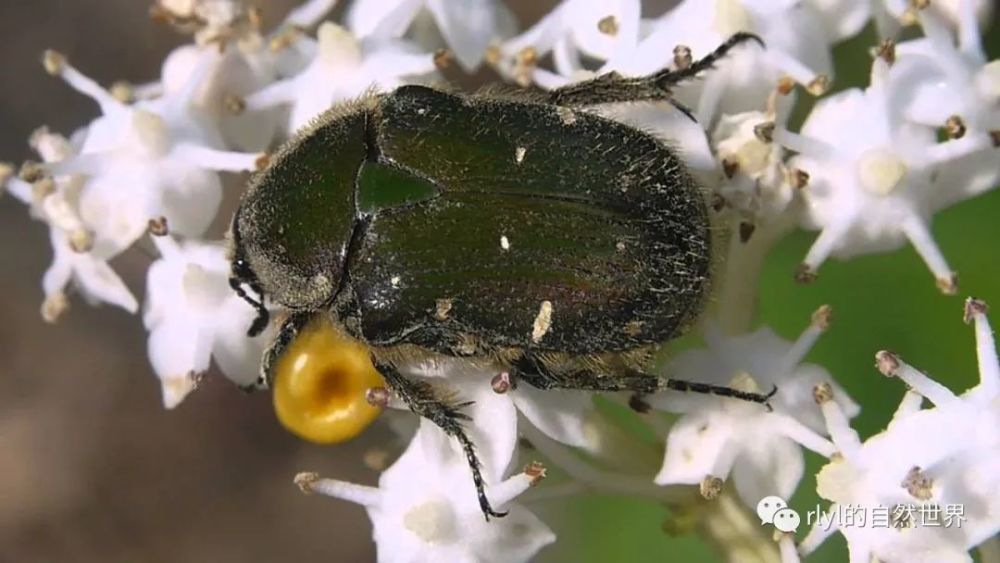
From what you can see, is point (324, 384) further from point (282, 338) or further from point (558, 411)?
point (558, 411)

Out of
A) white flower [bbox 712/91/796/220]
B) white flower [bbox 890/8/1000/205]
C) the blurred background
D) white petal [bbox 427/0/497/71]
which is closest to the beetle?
white flower [bbox 712/91/796/220]

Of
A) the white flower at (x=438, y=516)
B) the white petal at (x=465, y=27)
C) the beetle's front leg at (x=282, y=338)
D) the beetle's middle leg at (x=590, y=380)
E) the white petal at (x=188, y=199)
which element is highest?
the white petal at (x=465, y=27)

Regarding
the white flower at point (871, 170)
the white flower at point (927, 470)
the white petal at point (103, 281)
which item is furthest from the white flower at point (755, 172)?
the white petal at point (103, 281)

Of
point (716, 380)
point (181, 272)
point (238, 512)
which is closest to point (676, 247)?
point (716, 380)

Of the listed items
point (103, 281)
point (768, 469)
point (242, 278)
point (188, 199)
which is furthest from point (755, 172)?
point (103, 281)

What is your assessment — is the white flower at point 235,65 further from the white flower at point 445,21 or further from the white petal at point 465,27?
the white petal at point 465,27

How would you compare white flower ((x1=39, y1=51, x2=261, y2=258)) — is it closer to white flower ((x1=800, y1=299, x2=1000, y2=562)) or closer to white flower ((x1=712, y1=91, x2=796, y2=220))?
white flower ((x1=712, y1=91, x2=796, y2=220))
